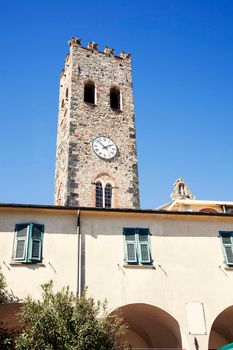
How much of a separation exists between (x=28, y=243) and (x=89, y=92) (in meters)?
17.6

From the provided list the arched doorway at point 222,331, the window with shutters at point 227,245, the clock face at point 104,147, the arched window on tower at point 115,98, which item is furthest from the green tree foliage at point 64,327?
the arched window on tower at point 115,98

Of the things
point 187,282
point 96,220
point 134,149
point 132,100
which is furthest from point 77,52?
point 187,282

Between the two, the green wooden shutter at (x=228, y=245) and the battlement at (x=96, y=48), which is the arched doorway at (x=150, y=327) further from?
the battlement at (x=96, y=48)

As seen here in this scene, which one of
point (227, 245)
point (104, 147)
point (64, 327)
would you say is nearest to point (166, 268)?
point (227, 245)

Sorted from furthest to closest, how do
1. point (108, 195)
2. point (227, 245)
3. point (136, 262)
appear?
point (108, 195) < point (227, 245) < point (136, 262)

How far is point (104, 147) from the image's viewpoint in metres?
27.1

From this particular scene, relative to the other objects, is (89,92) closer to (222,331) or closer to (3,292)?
(222,331)

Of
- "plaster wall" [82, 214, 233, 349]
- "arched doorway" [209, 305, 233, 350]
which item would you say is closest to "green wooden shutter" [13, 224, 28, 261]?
"plaster wall" [82, 214, 233, 349]

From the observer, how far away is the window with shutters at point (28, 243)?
47.4ft

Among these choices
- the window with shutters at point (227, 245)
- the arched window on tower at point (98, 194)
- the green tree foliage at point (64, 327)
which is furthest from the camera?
the arched window on tower at point (98, 194)

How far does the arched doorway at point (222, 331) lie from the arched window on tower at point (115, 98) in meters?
17.7

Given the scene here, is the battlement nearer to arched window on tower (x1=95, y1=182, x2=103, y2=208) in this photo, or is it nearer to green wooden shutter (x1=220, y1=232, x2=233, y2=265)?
arched window on tower (x1=95, y1=182, x2=103, y2=208)

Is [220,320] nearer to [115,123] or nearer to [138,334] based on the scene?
[138,334]

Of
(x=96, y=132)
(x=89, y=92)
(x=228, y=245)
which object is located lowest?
(x=228, y=245)
